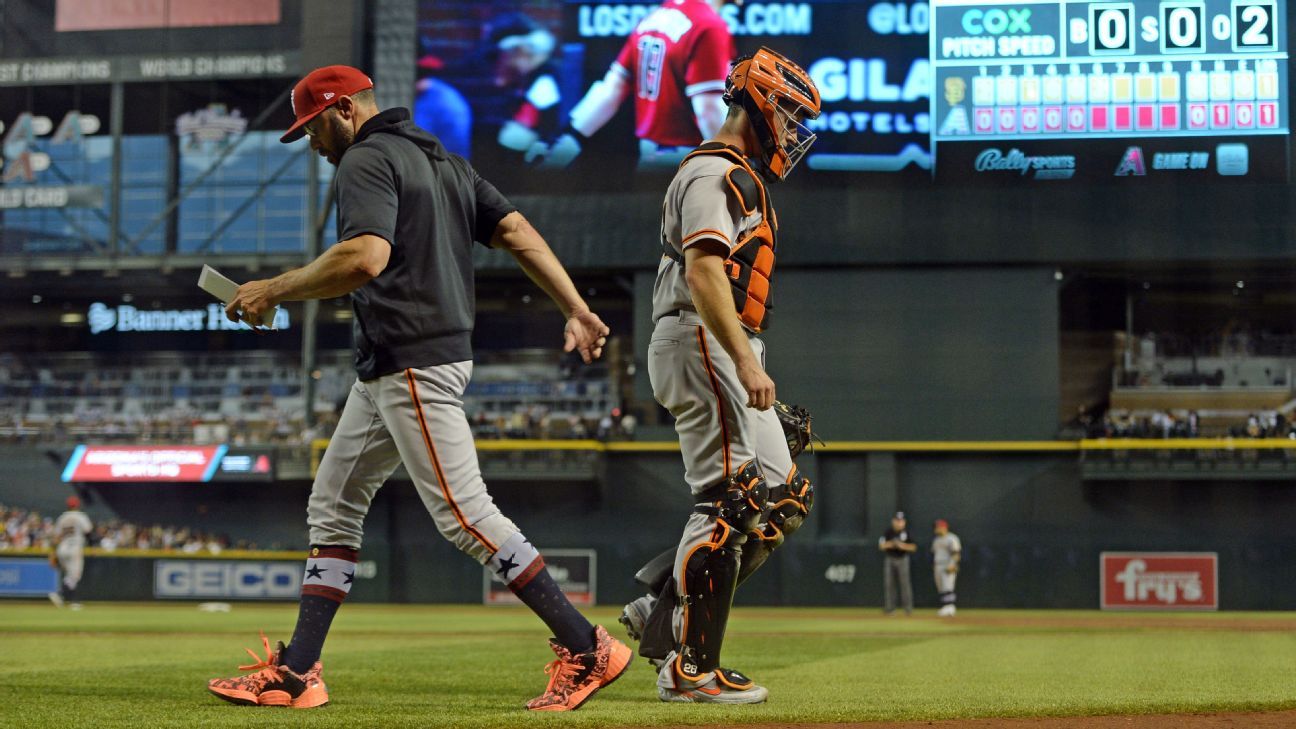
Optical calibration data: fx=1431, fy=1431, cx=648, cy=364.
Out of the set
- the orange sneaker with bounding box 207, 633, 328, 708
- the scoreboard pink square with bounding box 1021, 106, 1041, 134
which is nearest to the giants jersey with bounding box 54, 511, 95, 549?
the scoreboard pink square with bounding box 1021, 106, 1041, 134

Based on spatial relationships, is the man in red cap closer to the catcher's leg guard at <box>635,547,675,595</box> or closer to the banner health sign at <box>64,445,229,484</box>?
the catcher's leg guard at <box>635,547,675,595</box>

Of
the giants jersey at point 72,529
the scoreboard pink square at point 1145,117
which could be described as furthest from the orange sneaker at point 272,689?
the scoreboard pink square at point 1145,117

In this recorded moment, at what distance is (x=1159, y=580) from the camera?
2464cm

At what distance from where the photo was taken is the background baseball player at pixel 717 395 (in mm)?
4508

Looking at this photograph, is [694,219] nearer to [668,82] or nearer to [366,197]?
[366,197]

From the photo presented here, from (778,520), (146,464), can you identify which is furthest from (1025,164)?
(778,520)

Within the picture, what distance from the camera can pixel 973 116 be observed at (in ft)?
80.6

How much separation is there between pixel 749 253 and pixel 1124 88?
70.5 ft

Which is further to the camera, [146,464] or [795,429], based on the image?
[146,464]

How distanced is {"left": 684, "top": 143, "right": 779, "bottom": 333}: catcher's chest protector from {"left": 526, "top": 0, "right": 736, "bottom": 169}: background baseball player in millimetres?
20771

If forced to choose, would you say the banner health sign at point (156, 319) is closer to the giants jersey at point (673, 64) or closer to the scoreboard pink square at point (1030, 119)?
the giants jersey at point (673, 64)

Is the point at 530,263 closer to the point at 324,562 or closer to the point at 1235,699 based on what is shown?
the point at 324,562

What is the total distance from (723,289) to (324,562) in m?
1.54

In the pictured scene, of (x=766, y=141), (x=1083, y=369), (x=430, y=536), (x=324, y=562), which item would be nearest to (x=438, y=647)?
(x=324, y=562)
